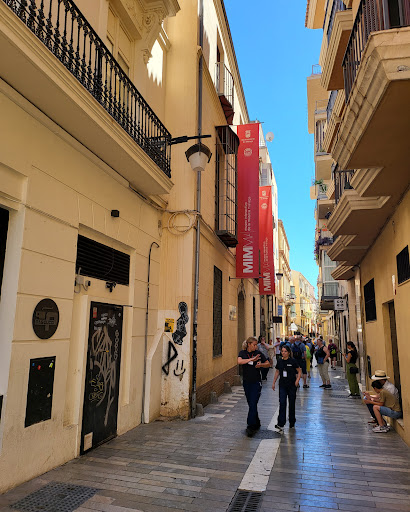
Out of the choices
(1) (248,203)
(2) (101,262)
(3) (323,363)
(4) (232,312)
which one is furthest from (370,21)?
(3) (323,363)

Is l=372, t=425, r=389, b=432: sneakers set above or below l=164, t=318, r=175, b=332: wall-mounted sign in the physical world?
below

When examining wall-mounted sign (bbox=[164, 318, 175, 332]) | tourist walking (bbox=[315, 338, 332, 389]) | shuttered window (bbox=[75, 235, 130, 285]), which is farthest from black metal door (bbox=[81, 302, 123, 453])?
tourist walking (bbox=[315, 338, 332, 389])

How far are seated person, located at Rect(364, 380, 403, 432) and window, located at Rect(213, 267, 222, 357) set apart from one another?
495 centimetres

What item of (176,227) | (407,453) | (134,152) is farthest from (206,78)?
(407,453)

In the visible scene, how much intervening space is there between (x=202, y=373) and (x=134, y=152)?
5.85 m

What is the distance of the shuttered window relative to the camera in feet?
20.6

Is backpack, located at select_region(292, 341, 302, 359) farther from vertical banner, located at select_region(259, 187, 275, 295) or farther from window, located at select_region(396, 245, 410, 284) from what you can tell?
window, located at select_region(396, 245, 410, 284)

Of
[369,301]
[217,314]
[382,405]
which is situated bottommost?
[382,405]

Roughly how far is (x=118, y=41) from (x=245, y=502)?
8.13m

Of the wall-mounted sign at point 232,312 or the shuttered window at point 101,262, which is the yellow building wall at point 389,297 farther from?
the shuttered window at point 101,262

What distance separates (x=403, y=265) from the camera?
682cm

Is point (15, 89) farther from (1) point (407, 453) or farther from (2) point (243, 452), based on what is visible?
(1) point (407, 453)

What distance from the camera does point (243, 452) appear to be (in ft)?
20.3

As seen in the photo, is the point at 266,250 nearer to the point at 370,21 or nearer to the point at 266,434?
the point at 266,434
